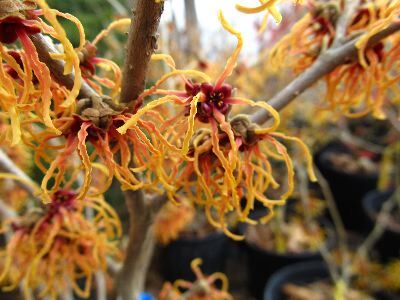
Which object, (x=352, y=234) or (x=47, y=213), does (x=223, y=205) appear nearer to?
(x=47, y=213)

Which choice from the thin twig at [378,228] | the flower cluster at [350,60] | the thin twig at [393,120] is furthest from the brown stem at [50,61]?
the thin twig at [378,228]

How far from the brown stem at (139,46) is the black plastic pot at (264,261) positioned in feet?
4.60

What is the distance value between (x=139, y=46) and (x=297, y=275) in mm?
1400

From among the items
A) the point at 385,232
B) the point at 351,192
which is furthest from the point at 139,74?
the point at 351,192

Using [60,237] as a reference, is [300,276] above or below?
below

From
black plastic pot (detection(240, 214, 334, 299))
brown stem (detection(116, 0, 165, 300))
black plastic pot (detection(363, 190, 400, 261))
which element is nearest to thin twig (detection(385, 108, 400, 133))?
black plastic pot (detection(363, 190, 400, 261))

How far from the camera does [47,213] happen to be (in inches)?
22.5

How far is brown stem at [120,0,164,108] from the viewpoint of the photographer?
33 centimetres

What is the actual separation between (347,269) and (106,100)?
4.25 ft

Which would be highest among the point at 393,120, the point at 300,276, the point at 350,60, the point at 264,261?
the point at 393,120

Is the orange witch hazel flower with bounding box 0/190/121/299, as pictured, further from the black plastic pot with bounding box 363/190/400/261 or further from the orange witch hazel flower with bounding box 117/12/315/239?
the black plastic pot with bounding box 363/190/400/261

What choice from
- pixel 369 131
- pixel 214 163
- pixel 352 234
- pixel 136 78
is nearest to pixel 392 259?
pixel 352 234

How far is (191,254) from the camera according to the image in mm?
1712

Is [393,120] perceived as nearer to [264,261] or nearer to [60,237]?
[264,261]
